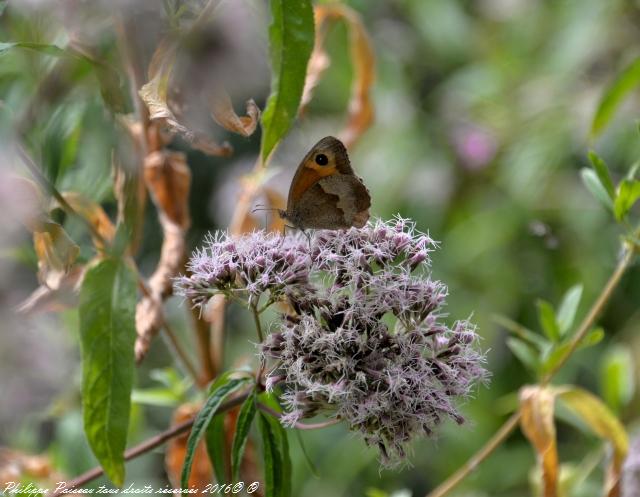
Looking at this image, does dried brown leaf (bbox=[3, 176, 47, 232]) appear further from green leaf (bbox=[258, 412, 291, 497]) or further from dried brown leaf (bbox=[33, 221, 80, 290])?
green leaf (bbox=[258, 412, 291, 497])

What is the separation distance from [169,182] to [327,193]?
0.27 metres

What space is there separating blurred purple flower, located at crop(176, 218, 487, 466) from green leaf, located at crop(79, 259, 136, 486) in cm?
7

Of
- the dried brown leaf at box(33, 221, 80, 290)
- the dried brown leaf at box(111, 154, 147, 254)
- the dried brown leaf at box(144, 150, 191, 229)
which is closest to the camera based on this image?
the dried brown leaf at box(33, 221, 80, 290)

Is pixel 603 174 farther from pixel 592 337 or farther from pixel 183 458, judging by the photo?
pixel 183 458

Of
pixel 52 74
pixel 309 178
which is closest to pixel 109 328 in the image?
pixel 309 178

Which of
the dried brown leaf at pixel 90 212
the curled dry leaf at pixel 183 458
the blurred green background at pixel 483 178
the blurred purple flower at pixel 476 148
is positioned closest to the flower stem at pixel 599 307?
the curled dry leaf at pixel 183 458

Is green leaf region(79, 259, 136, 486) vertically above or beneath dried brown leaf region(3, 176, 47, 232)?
beneath

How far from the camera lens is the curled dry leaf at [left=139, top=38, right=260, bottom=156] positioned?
77cm

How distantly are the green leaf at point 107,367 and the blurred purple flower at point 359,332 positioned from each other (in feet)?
0.23

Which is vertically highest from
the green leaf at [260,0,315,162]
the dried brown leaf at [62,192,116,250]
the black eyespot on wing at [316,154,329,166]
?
the green leaf at [260,0,315,162]

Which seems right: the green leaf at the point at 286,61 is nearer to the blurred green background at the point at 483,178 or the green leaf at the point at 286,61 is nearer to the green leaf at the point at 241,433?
the green leaf at the point at 241,433

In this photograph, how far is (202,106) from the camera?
3.16 ft

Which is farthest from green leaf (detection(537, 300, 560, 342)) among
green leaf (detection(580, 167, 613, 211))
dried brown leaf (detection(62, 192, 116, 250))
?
A: dried brown leaf (detection(62, 192, 116, 250))

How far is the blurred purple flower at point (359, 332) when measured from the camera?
76 cm
